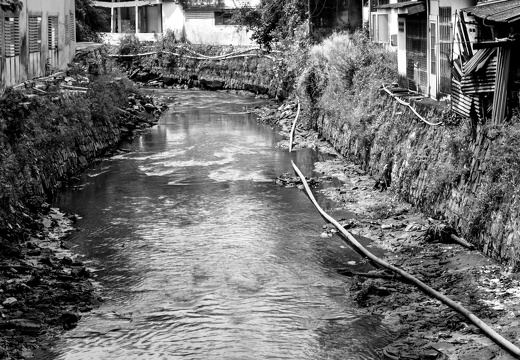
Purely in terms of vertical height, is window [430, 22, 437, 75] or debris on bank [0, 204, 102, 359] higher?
window [430, 22, 437, 75]

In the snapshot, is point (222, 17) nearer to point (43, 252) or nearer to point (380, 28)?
point (380, 28)

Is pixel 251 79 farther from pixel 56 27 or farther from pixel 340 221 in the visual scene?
pixel 340 221

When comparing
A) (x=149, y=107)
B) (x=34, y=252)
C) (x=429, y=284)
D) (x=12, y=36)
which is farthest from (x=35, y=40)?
(x=429, y=284)

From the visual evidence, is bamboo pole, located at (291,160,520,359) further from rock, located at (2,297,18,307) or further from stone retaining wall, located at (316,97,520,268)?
rock, located at (2,297,18,307)

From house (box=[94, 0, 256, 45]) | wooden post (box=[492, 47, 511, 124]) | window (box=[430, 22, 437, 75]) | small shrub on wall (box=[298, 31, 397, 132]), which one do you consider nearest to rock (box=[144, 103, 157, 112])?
small shrub on wall (box=[298, 31, 397, 132])

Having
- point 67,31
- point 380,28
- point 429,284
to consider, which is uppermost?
point 67,31

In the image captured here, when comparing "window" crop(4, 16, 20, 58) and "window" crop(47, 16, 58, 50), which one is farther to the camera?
"window" crop(47, 16, 58, 50)

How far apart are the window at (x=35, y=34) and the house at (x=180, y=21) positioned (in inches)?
893

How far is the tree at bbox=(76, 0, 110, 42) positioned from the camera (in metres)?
51.2

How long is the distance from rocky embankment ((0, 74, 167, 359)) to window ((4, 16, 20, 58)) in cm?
124

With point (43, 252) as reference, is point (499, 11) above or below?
above

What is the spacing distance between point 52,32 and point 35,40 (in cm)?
353

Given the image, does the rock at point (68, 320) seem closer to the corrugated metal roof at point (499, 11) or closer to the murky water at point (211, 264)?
the murky water at point (211, 264)

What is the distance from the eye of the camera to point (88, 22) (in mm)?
54281
